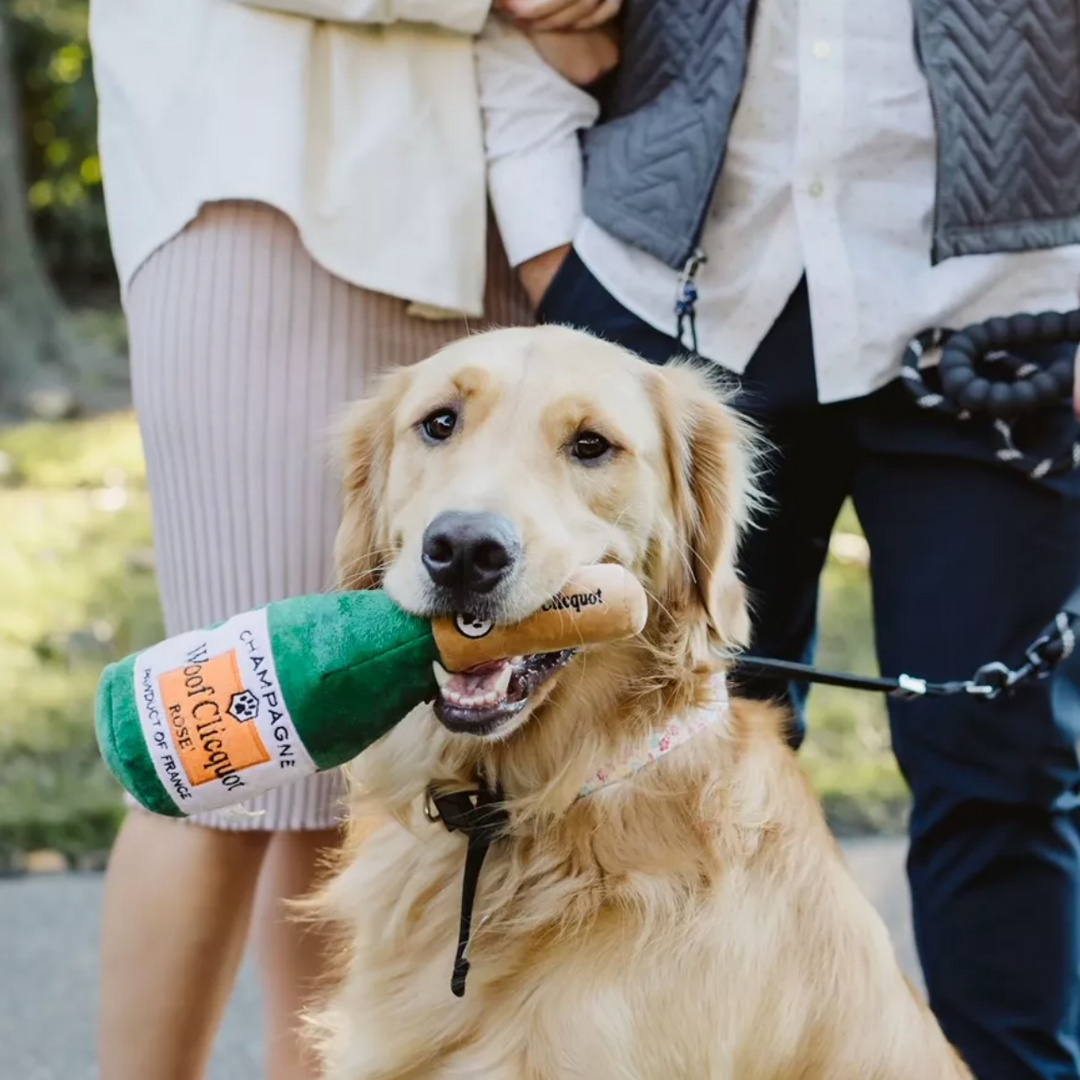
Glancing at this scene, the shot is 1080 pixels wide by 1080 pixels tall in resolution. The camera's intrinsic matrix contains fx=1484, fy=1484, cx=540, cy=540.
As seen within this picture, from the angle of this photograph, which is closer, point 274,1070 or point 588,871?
point 588,871

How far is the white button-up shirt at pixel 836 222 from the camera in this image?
2.29 metres

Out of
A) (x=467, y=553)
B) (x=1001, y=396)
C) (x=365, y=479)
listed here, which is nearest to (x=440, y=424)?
(x=365, y=479)

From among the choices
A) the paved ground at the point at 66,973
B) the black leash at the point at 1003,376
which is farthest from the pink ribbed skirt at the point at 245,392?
the paved ground at the point at 66,973

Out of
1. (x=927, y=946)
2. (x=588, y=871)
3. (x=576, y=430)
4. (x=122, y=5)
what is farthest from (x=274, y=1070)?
(x=122, y=5)

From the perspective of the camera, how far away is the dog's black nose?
1894mm

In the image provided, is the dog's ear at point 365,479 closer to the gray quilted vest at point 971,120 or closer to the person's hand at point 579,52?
the gray quilted vest at point 971,120

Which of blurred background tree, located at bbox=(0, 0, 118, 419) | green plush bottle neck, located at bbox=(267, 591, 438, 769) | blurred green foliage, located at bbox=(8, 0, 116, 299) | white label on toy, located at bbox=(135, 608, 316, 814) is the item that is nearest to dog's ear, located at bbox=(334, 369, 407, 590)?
green plush bottle neck, located at bbox=(267, 591, 438, 769)

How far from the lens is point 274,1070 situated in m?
2.76

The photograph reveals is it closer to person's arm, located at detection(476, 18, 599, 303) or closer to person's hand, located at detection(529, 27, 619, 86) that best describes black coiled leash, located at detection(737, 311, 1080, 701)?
person's arm, located at detection(476, 18, 599, 303)

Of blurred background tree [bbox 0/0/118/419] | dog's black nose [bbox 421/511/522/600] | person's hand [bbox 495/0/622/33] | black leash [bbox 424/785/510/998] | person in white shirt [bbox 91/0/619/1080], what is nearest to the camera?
dog's black nose [bbox 421/511/522/600]

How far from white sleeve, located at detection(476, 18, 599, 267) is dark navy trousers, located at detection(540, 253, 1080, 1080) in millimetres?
79

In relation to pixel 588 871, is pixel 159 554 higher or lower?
higher

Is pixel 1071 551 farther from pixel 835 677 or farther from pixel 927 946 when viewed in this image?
pixel 927 946

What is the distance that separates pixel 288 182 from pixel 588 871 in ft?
3.76
